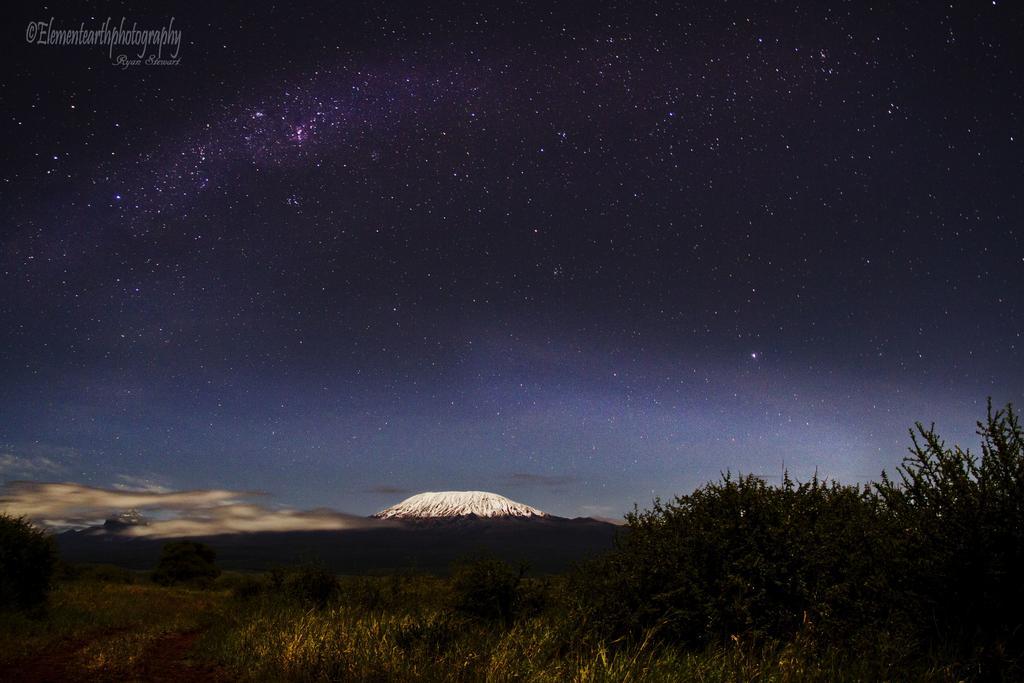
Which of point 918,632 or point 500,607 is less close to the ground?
point 918,632

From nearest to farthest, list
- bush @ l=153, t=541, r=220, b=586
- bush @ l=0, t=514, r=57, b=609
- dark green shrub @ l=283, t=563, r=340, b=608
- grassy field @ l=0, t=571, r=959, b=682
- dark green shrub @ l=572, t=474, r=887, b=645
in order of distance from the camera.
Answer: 1. grassy field @ l=0, t=571, r=959, b=682
2. dark green shrub @ l=572, t=474, r=887, b=645
3. bush @ l=0, t=514, r=57, b=609
4. dark green shrub @ l=283, t=563, r=340, b=608
5. bush @ l=153, t=541, r=220, b=586

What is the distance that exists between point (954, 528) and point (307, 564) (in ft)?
63.3

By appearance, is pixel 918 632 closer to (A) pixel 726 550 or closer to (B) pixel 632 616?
(A) pixel 726 550

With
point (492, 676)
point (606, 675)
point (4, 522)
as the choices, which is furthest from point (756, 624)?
point (4, 522)

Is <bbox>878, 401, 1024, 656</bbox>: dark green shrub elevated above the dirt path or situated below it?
above

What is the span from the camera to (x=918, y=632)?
7.71 metres

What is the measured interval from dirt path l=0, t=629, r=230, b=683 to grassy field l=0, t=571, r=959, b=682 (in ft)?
0.09

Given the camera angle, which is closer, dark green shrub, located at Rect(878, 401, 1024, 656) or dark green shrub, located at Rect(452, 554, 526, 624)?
dark green shrub, located at Rect(878, 401, 1024, 656)

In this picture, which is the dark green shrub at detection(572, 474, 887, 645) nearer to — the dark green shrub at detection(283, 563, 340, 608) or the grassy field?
the grassy field

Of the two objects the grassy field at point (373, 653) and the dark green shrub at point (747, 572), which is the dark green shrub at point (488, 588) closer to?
the grassy field at point (373, 653)

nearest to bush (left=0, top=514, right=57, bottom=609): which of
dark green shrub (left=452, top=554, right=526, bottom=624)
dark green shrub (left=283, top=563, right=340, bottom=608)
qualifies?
dark green shrub (left=283, top=563, right=340, bottom=608)

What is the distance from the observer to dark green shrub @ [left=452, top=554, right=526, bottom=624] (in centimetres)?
1503

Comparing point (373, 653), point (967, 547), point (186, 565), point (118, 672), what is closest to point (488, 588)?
point (373, 653)

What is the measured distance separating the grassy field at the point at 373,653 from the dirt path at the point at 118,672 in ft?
0.09
